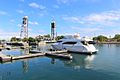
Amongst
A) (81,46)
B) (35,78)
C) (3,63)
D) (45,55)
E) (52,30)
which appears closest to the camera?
(35,78)

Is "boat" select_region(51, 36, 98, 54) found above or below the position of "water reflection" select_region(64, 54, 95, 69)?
above

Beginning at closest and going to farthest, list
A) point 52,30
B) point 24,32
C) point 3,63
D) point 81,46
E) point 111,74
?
point 111,74 < point 3,63 < point 81,46 < point 24,32 < point 52,30

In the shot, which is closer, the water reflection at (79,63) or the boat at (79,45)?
the water reflection at (79,63)

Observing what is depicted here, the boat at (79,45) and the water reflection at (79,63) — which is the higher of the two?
the boat at (79,45)

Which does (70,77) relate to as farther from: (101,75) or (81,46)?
(81,46)

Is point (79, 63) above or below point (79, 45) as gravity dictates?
below

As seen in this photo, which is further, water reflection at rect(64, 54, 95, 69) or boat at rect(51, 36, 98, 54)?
boat at rect(51, 36, 98, 54)

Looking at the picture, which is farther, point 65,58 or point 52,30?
point 52,30

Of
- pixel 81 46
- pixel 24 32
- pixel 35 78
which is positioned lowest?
pixel 35 78

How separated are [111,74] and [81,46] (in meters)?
30.9

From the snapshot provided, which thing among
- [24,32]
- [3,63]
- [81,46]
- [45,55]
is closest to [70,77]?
[3,63]

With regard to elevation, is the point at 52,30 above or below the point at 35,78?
above

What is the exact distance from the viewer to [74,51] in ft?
202

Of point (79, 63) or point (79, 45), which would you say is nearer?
point (79, 63)
